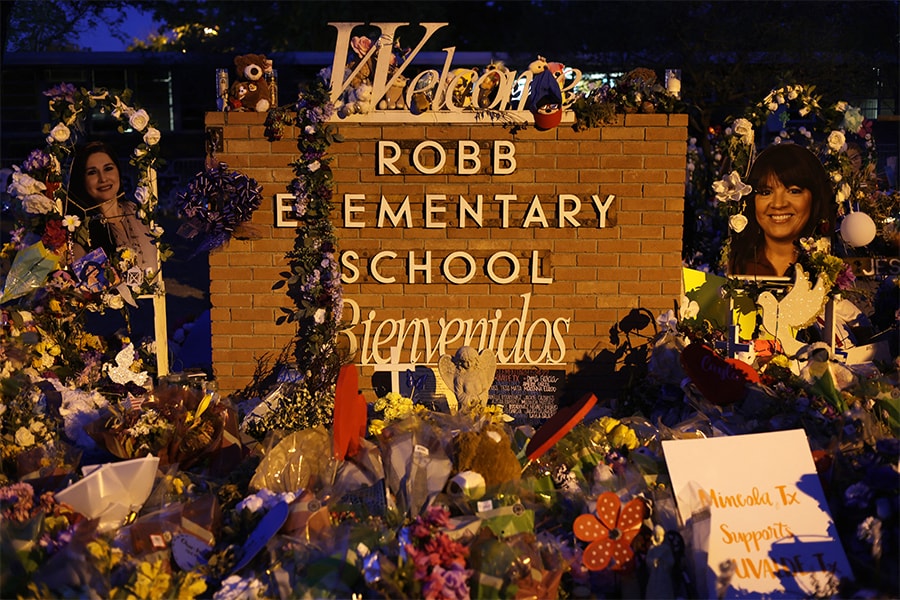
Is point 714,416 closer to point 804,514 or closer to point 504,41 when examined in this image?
point 804,514

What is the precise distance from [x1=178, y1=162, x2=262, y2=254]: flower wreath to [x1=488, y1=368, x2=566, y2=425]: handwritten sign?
1.88m

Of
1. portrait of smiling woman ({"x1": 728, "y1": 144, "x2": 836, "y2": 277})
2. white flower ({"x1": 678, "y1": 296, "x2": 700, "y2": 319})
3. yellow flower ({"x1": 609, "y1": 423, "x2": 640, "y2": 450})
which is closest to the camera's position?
yellow flower ({"x1": 609, "y1": 423, "x2": 640, "y2": 450})

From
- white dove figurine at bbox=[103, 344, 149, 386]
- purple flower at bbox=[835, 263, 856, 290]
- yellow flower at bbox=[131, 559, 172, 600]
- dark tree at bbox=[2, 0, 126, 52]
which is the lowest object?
yellow flower at bbox=[131, 559, 172, 600]

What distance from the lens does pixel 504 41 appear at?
77.7ft

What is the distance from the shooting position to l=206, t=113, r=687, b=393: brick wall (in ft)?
17.7

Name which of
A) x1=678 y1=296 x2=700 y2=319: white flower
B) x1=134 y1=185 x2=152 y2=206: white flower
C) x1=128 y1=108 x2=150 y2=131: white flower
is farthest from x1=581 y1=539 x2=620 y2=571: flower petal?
x1=128 y1=108 x2=150 y2=131: white flower

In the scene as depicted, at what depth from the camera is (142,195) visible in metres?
5.36

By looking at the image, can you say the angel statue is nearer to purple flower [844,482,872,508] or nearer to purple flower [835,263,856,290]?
purple flower [844,482,872,508]

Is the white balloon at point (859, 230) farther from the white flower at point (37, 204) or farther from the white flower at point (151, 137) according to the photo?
the white flower at point (37, 204)

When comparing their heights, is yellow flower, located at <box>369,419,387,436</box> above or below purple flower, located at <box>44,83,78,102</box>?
below

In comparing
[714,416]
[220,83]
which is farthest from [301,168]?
[714,416]

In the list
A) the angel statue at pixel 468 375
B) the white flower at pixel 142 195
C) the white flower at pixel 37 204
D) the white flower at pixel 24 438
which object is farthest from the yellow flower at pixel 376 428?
the white flower at pixel 37 204

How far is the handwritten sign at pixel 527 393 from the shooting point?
17.6 feet

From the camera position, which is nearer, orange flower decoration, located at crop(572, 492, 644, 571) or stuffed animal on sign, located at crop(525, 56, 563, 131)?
orange flower decoration, located at crop(572, 492, 644, 571)
